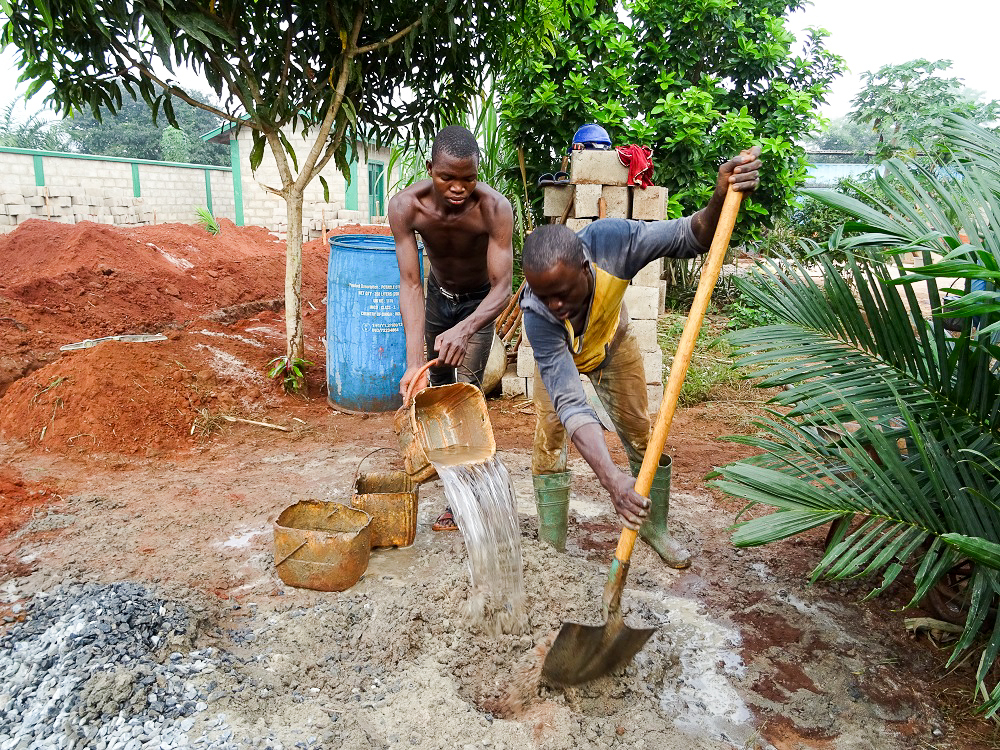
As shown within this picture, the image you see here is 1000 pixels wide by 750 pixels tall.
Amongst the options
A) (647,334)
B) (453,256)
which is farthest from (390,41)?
(647,334)

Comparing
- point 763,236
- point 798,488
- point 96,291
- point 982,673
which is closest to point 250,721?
point 798,488

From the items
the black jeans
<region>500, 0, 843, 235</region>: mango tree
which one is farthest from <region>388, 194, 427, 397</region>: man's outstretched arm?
<region>500, 0, 843, 235</region>: mango tree

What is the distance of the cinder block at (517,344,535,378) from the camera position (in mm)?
5754

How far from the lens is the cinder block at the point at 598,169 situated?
5438mm

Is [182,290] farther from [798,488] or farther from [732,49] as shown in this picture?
[798,488]

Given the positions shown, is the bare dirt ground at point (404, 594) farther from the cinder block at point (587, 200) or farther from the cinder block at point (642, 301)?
the cinder block at point (587, 200)

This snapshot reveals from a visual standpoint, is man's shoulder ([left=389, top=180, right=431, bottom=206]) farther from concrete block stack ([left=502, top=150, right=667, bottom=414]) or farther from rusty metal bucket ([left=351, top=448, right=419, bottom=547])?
concrete block stack ([left=502, top=150, right=667, bottom=414])

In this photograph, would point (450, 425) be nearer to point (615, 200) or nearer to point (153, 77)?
point (615, 200)

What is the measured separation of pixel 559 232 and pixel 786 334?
0.96 meters

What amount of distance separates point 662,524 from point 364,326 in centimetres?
277

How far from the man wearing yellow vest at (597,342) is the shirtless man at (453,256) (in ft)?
1.56

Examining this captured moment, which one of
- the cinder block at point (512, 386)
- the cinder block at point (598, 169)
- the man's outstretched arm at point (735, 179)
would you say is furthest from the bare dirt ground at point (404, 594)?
the cinder block at point (598, 169)

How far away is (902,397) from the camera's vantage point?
2.35 m

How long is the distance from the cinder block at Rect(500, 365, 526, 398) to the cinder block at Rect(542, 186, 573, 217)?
1.36 m
